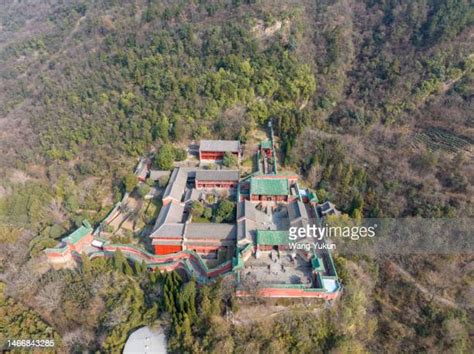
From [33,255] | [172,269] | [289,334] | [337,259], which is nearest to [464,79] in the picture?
[337,259]

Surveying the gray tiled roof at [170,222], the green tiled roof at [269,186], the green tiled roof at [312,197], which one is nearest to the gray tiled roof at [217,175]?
the green tiled roof at [269,186]

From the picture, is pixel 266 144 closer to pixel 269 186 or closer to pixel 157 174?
pixel 269 186

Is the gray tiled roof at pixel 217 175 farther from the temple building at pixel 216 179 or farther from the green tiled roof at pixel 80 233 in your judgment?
the green tiled roof at pixel 80 233

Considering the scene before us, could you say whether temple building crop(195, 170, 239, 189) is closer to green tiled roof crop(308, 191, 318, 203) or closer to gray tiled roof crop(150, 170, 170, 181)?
gray tiled roof crop(150, 170, 170, 181)

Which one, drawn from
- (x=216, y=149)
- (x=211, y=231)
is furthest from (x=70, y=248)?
→ (x=216, y=149)

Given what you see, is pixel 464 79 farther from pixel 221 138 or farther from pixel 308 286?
pixel 308 286

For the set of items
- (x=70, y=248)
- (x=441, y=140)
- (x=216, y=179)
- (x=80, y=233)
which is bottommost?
(x=70, y=248)

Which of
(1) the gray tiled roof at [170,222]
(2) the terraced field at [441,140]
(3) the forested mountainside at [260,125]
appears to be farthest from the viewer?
(2) the terraced field at [441,140]
